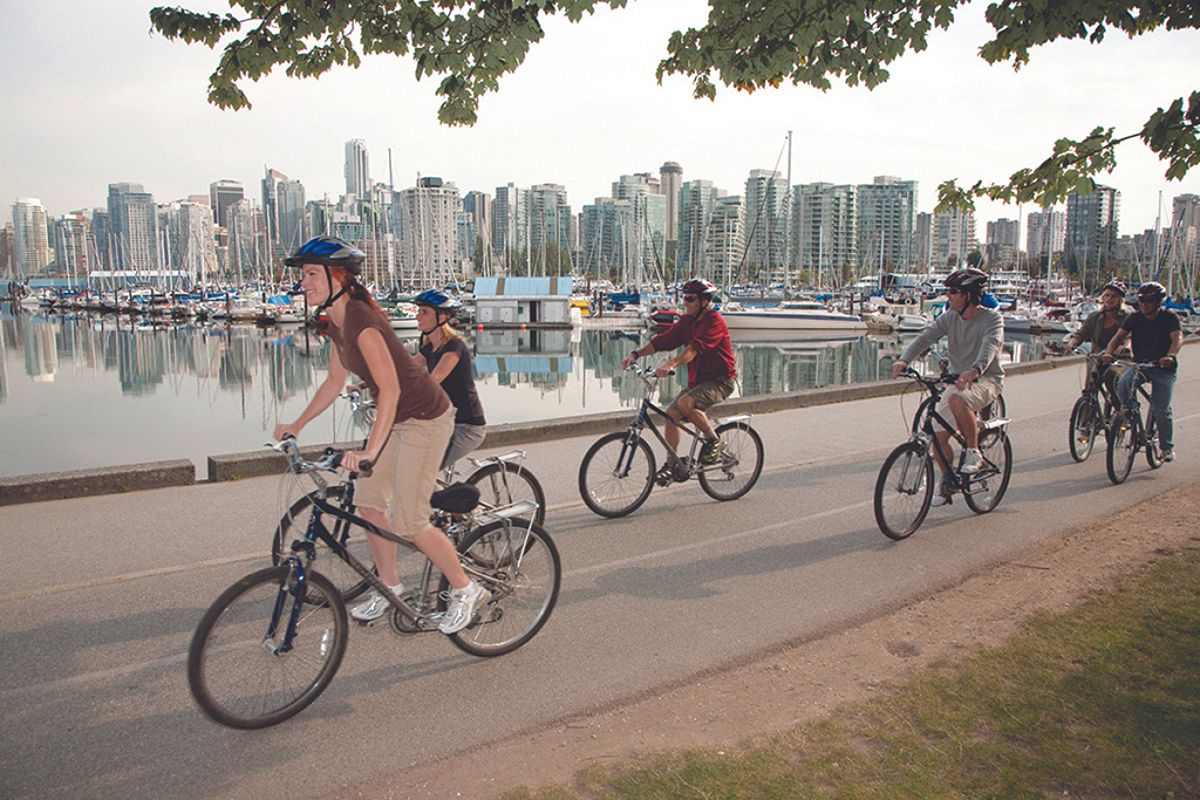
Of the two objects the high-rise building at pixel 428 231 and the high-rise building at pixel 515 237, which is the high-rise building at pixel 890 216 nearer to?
the high-rise building at pixel 515 237

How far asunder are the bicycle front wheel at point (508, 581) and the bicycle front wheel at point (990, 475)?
425 cm

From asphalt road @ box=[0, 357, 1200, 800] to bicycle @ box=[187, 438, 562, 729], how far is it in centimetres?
15

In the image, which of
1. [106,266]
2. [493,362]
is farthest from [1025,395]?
[106,266]

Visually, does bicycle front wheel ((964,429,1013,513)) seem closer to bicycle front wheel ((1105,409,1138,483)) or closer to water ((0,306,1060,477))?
bicycle front wheel ((1105,409,1138,483))

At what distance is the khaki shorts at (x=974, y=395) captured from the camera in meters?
7.36

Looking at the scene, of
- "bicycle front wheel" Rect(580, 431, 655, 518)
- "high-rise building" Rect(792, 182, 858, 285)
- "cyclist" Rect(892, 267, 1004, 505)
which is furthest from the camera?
"high-rise building" Rect(792, 182, 858, 285)

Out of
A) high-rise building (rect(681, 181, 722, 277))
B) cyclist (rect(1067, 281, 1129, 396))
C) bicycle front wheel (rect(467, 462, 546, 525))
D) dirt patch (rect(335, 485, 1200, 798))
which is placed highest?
high-rise building (rect(681, 181, 722, 277))

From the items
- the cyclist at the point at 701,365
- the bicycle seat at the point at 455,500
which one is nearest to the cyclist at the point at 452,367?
the bicycle seat at the point at 455,500

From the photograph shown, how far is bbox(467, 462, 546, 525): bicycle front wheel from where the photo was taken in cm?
634

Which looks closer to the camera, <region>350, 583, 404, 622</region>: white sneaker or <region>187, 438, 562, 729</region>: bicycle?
<region>187, 438, 562, 729</region>: bicycle

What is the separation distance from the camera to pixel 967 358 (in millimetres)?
7633

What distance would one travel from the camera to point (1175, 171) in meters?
5.31

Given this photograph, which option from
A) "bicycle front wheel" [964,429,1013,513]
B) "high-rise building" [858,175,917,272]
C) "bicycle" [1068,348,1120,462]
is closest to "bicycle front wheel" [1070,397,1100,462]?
"bicycle" [1068,348,1120,462]

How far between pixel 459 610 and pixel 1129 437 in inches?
304
